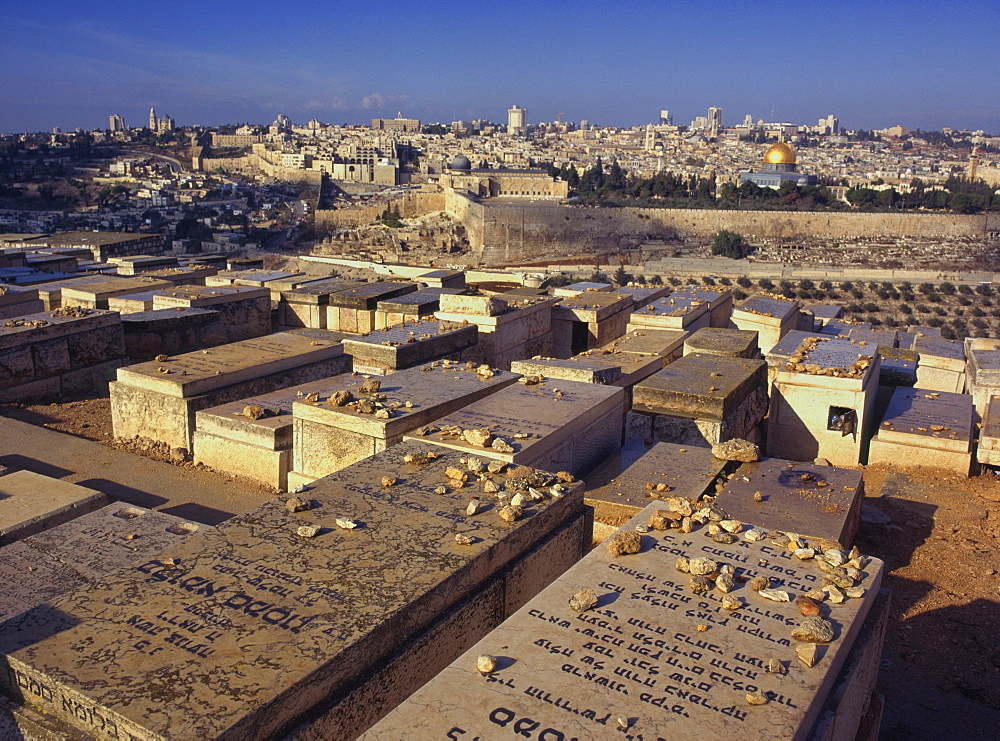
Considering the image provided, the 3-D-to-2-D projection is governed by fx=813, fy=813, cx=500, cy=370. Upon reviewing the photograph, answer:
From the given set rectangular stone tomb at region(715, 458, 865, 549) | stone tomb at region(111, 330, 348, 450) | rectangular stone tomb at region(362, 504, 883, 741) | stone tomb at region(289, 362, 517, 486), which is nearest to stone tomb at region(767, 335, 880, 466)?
rectangular stone tomb at region(715, 458, 865, 549)

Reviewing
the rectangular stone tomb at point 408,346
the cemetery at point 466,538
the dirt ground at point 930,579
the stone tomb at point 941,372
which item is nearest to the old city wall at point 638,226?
the stone tomb at point 941,372

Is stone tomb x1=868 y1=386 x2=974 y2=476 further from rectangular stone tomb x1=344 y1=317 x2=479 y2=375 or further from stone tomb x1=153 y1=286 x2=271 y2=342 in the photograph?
stone tomb x1=153 y1=286 x2=271 y2=342

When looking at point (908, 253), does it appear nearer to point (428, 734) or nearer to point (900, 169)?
point (428, 734)

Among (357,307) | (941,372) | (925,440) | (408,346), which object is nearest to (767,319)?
(941,372)

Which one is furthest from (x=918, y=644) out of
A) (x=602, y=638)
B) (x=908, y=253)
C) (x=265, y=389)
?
(x=908, y=253)

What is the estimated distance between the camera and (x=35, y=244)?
14.9 metres

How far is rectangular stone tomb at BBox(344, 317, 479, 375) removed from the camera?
6473 millimetres

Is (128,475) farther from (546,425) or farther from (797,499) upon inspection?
(797,499)

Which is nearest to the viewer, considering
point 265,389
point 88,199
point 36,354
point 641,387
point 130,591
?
point 130,591

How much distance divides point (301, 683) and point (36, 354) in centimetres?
620

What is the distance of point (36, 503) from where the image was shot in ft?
14.0

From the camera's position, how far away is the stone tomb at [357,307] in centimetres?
894

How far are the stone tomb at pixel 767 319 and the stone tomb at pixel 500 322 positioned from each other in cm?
297

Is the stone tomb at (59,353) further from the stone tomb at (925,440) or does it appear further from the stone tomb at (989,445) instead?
the stone tomb at (989,445)
